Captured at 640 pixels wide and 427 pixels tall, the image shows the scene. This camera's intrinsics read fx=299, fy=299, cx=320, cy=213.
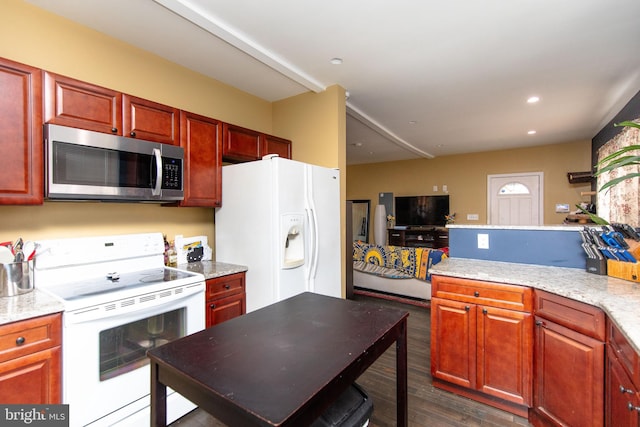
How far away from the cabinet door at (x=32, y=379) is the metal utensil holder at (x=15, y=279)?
45cm

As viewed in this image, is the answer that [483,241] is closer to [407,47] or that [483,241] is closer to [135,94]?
[407,47]

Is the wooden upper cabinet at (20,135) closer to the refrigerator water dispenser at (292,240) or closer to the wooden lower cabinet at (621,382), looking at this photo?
the refrigerator water dispenser at (292,240)

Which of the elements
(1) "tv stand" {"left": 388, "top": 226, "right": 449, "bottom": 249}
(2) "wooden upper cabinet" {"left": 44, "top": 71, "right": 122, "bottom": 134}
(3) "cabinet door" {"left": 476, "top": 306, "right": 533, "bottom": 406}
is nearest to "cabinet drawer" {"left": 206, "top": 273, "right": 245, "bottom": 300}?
(2) "wooden upper cabinet" {"left": 44, "top": 71, "right": 122, "bottom": 134}

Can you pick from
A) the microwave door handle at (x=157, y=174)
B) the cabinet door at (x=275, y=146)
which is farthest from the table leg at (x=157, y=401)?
the cabinet door at (x=275, y=146)

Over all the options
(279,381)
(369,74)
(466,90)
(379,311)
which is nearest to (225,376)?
(279,381)

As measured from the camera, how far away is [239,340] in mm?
1056

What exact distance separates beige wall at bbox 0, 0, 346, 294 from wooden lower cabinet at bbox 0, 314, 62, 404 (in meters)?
0.77

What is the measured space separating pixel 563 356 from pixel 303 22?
2.57 meters

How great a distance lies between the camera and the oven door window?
163 centimetres

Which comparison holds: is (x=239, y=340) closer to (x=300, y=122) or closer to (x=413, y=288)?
(x=300, y=122)

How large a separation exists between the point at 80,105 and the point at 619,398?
3134mm

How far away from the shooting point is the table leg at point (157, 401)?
938 millimetres

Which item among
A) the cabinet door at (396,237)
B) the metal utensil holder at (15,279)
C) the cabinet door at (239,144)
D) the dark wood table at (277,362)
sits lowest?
the cabinet door at (396,237)

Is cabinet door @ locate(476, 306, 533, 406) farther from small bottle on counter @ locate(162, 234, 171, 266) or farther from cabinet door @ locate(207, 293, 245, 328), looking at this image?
small bottle on counter @ locate(162, 234, 171, 266)
